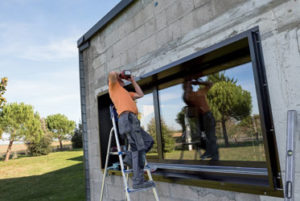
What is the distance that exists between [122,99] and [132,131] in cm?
44

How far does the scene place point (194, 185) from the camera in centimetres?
260

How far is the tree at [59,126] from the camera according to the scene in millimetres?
42500

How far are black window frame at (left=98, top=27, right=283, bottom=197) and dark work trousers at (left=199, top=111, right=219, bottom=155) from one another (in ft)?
0.55

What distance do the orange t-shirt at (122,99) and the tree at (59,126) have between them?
42236mm

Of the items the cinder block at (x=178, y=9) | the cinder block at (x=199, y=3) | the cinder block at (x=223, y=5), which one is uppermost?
the cinder block at (x=178, y=9)

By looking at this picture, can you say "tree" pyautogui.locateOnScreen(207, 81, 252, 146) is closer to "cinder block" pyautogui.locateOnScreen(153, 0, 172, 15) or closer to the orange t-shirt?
the orange t-shirt

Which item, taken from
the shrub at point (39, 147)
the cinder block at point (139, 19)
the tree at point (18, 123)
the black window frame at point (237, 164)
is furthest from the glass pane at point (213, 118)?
the shrub at point (39, 147)

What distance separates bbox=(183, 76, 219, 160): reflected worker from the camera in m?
2.92

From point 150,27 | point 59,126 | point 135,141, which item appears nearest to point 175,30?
point 150,27

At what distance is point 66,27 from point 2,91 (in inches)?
213

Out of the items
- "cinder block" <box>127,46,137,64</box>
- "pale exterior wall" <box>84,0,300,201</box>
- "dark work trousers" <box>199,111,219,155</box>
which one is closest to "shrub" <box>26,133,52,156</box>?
"pale exterior wall" <box>84,0,300,201</box>

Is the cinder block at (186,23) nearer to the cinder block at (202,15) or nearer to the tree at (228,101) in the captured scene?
the cinder block at (202,15)

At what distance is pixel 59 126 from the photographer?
42.7 meters

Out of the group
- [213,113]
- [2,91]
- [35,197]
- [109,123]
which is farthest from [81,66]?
[2,91]
